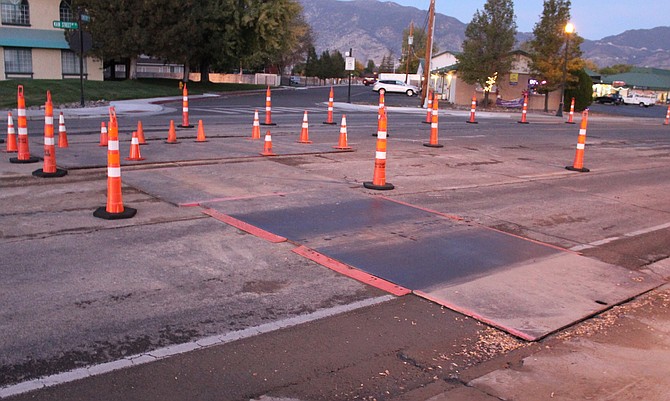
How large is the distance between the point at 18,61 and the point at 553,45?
117 feet

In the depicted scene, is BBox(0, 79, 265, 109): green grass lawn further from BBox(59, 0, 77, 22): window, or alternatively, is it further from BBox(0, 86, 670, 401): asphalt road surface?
BBox(0, 86, 670, 401): asphalt road surface

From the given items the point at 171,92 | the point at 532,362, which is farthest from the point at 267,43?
the point at 532,362

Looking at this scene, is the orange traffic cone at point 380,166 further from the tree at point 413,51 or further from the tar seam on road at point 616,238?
the tree at point 413,51

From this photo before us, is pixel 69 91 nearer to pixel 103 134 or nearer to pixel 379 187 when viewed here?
pixel 103 134

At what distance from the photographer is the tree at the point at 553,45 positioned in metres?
42.4

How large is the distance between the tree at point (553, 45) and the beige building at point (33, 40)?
101 ft

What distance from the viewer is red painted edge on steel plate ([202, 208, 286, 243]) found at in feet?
24.1

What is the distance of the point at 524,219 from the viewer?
30.3 feet

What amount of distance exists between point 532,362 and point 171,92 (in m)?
41.5

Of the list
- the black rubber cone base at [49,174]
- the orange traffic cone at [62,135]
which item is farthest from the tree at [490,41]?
the black rubber cone base at [49,174]

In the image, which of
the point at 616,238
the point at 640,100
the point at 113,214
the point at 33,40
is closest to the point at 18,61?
the point at 33,40

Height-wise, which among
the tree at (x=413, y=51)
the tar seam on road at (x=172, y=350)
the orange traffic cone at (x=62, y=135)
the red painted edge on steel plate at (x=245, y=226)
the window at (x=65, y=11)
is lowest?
the tar seam on road at (x=172, y=350)

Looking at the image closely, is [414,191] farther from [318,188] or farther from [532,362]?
[532,362]

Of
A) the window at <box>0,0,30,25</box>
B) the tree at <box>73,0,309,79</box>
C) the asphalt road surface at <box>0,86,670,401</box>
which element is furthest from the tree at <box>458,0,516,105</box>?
the asphalt road surface at <box>0,86,670,401</box>
